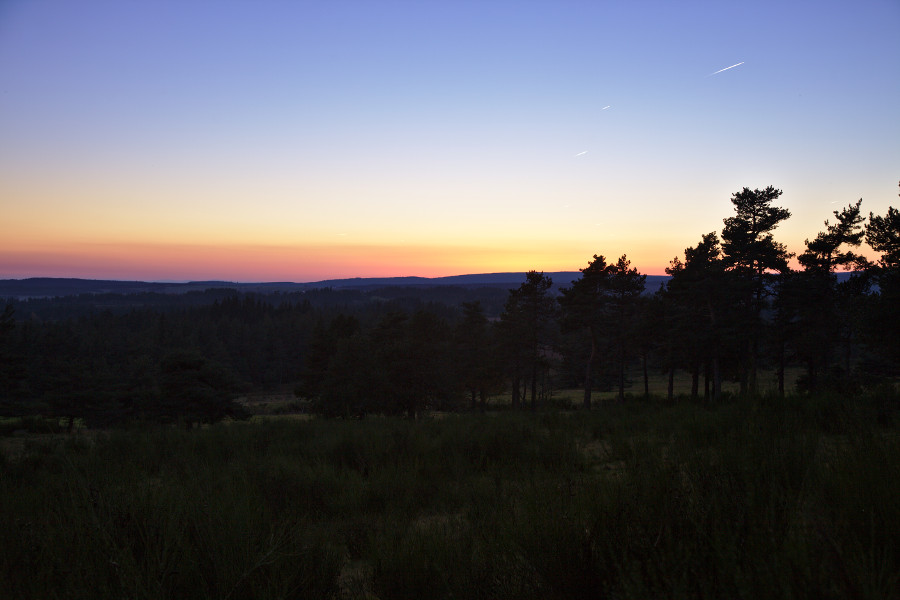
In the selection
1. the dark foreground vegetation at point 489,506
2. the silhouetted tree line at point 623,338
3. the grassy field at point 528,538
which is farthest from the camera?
the silhouetted tree line at point 623,338

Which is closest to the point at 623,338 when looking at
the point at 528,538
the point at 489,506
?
the point at 489,506

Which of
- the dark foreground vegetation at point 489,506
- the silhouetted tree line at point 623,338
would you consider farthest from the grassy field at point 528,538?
the silhouetted tree line at point 623,338

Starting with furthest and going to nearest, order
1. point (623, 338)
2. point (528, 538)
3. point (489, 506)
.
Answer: point (623, 338)
point (489, 506)
point (528, 538)

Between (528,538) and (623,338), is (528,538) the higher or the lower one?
the higher one

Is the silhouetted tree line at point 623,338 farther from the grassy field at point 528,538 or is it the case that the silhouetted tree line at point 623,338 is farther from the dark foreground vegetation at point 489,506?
the grassy field at point 528,538

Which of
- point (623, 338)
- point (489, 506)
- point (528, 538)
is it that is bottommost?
point (623, 338)

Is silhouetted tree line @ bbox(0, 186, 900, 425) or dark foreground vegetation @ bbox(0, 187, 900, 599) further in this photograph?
silhouetted tree line @ bbox(0, 186, 900, 425)

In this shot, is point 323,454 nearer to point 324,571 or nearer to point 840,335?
point 324,571

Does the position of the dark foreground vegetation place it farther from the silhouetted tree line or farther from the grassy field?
the silhouetted tree line

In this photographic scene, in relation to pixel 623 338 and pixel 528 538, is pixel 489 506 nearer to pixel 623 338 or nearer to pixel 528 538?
pixel 528 538

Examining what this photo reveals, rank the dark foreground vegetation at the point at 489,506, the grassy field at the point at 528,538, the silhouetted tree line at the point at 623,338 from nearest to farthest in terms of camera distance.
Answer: the grassy field at the point at 528,538 < the dark foreground vegetation at the point at 489,506 < the silhouetted tree line at the point at 623,338

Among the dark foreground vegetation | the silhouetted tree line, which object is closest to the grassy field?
the dark foreground vegetation

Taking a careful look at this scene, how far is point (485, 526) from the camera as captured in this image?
3492mm

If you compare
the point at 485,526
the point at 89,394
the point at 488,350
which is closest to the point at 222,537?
the point at 485,526
